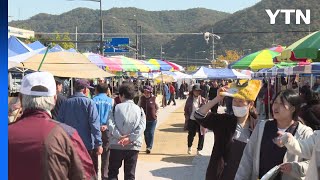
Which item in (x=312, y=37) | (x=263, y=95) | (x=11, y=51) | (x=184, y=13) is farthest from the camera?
(x=184, y=13)

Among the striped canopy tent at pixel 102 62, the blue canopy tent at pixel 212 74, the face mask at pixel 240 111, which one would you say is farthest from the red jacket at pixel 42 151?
the blue canopy tent at pixel 212 74

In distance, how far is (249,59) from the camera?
54.6 ft

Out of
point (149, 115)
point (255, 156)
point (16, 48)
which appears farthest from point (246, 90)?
point (149, 115)

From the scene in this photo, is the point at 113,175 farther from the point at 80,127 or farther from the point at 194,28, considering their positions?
the point at 194,28

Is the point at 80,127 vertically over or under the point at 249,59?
under

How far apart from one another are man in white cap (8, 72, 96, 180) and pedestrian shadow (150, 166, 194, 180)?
22.6ft

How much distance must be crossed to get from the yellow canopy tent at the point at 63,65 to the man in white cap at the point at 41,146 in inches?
306

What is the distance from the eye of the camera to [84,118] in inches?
292

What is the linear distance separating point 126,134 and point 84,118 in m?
0.60

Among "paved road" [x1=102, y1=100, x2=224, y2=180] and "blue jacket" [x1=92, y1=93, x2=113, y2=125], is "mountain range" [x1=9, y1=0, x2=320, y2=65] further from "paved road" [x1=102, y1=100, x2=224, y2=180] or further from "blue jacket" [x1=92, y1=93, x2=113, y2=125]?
"blue jacket" [x1=92, y1=93, x2=113, y2=125]

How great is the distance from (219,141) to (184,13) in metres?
162

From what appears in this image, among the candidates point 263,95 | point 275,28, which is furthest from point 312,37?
point 275,28

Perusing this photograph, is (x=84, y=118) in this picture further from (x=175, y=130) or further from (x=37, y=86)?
(x=175, y=130)

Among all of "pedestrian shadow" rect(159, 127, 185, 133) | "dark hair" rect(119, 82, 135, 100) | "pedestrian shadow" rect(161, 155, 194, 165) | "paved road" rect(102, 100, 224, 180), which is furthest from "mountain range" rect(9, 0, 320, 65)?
"dark hair" rect(119, 82, 135, 100)
